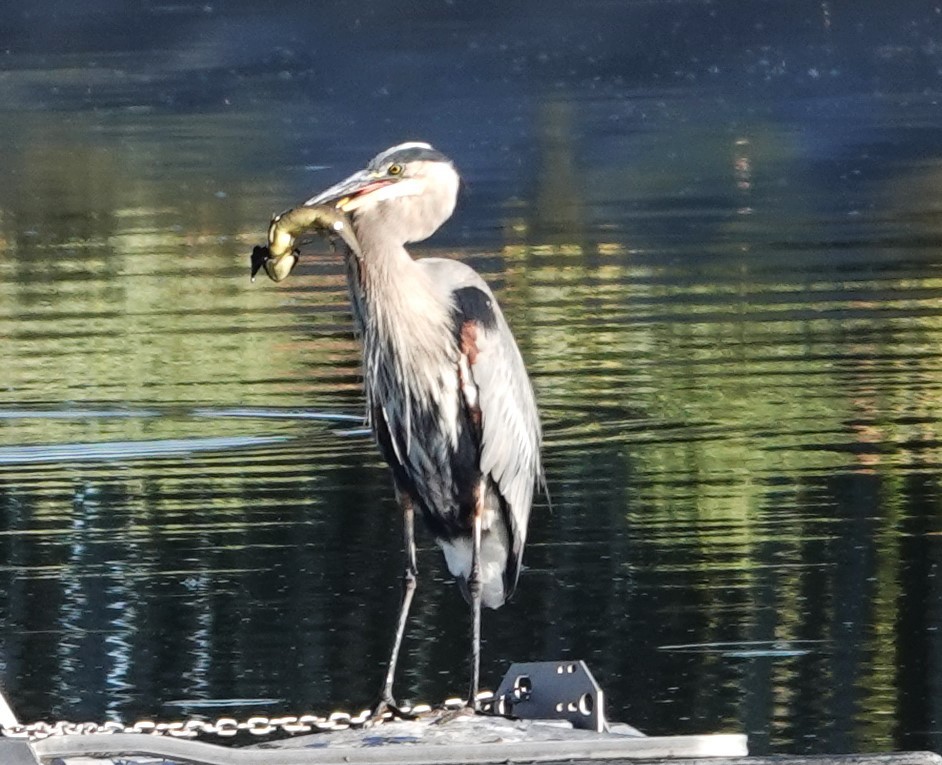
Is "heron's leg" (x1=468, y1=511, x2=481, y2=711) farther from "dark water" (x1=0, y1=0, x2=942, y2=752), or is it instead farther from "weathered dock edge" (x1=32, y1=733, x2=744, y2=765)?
"weathered dock edge" (x1=32, y1=733, x2=744, y2=765)

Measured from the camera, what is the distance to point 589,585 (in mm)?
9133

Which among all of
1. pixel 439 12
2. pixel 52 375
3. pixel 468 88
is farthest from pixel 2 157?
pixel 52 375

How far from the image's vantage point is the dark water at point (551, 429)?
8.16 m

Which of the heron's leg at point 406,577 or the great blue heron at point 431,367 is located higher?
the great blue heron at point 431,367

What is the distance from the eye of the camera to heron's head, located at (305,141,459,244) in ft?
22.9

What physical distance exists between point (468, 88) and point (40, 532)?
2264 cm

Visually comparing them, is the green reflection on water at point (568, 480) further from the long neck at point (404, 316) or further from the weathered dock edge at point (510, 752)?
the weathered dock edge at point (510, 752)

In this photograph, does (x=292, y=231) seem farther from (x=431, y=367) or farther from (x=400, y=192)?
(x=431, y=367)

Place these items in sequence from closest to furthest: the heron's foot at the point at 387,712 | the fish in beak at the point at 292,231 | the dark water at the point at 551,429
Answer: the heron's foot at the point at 387,712
the fish in beak at the point at 292,231
the dark water at the point at 551,429

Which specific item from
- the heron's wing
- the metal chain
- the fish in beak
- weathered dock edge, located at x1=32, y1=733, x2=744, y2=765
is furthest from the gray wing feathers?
weathered dock edge, located at x1=32, y1=733, x2=744, y2=765

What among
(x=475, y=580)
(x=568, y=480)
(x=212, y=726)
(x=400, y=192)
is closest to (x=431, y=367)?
(x=400, y=192)

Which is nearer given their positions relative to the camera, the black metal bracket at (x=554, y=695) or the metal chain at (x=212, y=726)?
the metal chain at (x=212, y=726)

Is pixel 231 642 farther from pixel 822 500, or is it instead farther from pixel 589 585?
pixel 822 500

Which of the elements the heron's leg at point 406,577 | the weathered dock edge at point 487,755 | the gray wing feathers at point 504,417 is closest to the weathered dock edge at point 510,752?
the weathered dock edge at point 487,755
